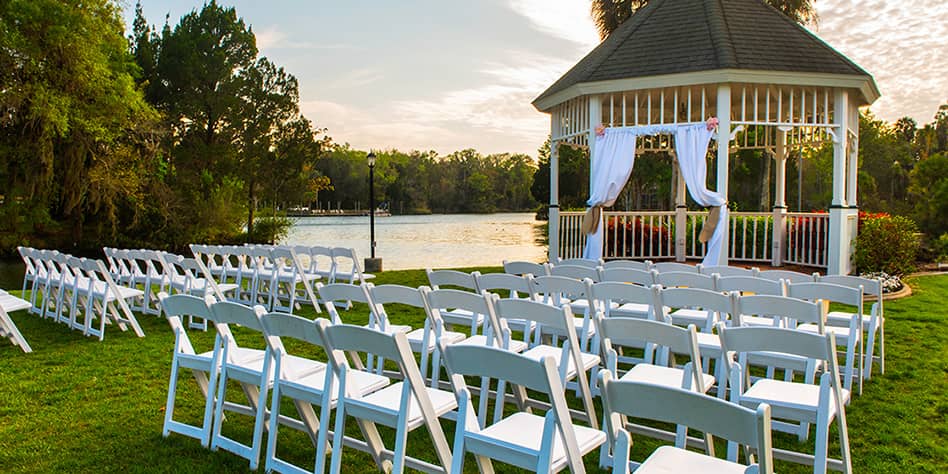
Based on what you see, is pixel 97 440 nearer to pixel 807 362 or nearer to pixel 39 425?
pixel 39 425

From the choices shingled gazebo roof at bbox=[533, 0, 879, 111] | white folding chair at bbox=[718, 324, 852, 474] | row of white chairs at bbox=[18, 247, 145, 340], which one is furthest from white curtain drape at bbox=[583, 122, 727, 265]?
row of white chairs at bbox=[18, 247, 145, 340]

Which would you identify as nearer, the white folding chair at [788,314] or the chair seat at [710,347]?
the white folding chair at [788,314]

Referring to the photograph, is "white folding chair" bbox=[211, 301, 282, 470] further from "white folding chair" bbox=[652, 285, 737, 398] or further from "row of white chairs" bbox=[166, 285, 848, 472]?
"white folding chair" bbox=[652, 285, 737, 398]

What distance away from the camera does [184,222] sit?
78.6 feet

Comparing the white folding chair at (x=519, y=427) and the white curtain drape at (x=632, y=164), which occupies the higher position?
the white curtain drape at (x=632, y=164)

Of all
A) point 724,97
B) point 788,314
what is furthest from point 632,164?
point 788,314

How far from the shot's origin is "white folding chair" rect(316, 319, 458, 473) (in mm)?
2537

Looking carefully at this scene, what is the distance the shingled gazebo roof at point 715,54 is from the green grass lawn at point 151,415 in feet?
14.1

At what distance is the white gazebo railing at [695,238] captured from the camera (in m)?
11.3

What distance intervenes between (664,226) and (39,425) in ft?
35.9

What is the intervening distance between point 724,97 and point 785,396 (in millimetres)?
7167

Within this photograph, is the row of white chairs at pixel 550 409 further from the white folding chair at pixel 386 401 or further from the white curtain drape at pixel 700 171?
the white curtain drape at pixel 700 171

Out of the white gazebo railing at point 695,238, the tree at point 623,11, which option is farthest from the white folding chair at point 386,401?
the tree at point 623,11

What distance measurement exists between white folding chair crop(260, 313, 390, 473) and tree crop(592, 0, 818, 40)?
21.4m
